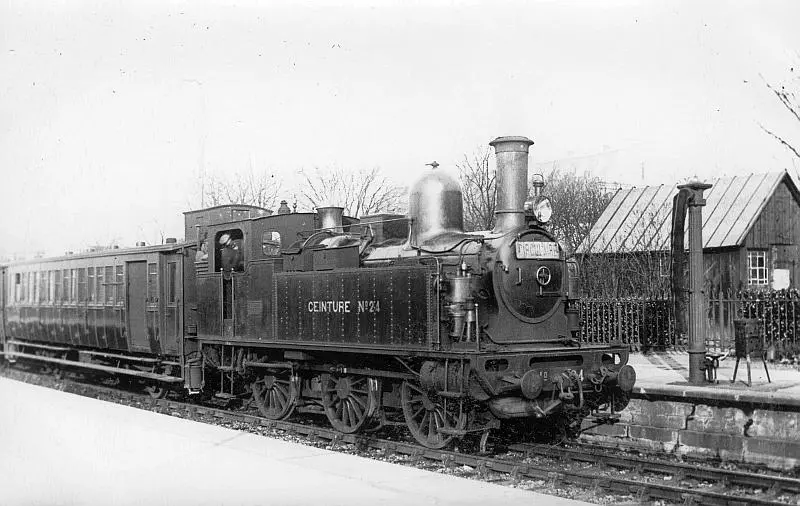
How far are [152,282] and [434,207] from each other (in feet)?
25.0

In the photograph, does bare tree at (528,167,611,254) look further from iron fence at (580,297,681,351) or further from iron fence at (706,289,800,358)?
iron fence at (706,289,800,358)

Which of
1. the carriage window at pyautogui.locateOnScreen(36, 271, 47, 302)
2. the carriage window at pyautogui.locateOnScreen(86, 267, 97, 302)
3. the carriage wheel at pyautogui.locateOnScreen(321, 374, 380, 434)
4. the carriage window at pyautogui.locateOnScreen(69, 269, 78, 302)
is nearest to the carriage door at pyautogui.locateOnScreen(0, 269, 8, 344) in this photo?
the carriage window at pyautogui.locateOnScreen(36, 271, 47, 302)

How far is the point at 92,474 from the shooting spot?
7.96 meters

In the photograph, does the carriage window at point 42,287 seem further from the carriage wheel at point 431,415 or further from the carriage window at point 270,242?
the carriage wheel at point 431,415

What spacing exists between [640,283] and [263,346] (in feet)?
50.9

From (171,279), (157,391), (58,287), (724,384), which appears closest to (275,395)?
(171,279)

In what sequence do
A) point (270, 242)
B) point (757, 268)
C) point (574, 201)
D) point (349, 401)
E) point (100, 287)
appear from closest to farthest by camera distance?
point (349, 401) < point (270, 242) < point (100, 287) < point (757, 268) < point (574, 201)

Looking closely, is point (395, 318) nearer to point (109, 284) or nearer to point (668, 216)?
point (109, 284)

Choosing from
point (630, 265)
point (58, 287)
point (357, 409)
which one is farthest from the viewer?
point (630, 265)

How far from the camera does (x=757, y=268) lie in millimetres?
25781

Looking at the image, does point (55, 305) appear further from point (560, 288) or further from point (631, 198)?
point (631, 198)

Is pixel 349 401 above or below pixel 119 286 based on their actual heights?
below

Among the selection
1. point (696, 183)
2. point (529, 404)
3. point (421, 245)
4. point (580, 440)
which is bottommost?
point (580, 440)

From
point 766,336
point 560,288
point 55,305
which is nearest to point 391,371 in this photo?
point 560,288
